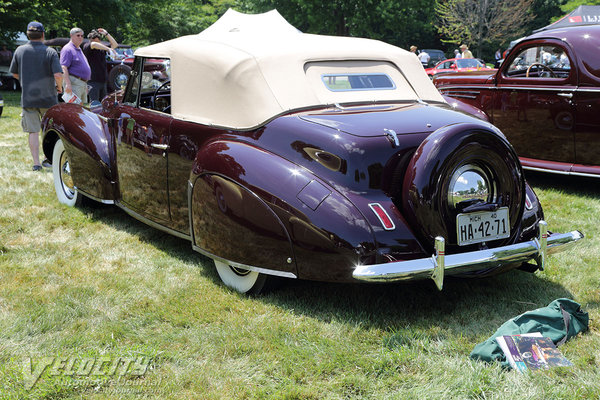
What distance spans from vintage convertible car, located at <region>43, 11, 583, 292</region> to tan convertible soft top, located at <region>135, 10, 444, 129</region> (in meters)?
0.01

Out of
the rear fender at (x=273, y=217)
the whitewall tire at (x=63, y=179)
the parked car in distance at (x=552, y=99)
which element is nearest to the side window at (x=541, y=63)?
the parked car in distance at (x=552, y=99)

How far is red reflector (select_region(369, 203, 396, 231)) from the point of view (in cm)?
316

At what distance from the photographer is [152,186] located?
4324mm

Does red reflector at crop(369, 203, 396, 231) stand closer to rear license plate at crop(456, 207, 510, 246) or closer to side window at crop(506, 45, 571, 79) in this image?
rear license plate at crop(456, 207, 510, 246)

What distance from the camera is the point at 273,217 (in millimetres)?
3258

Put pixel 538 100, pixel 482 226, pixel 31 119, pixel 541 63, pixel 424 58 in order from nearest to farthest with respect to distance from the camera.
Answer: pixel 482 226 → pixel 538 100 → pixel 541 63 → pixel 31 119 → pixel 424 58

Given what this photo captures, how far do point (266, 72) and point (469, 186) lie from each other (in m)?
1.49

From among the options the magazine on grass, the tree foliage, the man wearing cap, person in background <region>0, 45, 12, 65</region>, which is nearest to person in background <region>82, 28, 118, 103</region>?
the man wearing cap

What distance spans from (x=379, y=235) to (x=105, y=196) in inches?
108

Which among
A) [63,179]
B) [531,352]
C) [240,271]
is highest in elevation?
[63,179]

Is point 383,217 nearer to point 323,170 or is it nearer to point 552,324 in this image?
point 323,170

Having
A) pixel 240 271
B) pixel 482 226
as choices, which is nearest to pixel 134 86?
pixel 240 271

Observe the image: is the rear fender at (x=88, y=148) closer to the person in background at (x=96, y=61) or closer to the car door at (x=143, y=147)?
the car door at (x=143, y=147)

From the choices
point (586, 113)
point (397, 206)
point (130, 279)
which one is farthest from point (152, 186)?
point (586, 113)
